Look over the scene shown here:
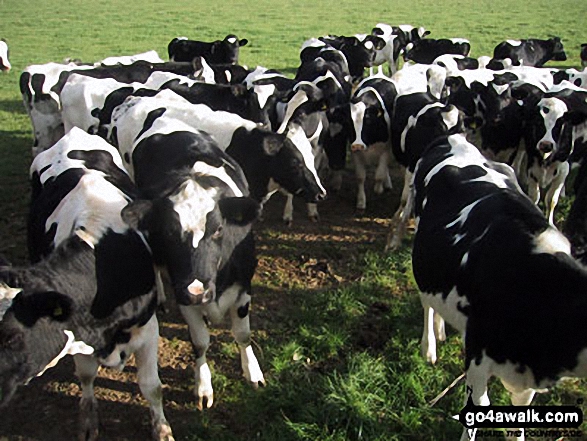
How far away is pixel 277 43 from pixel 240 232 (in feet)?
65.6

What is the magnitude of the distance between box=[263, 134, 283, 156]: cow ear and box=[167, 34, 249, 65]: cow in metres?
9.85

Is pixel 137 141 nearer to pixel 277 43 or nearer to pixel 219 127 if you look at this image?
pixel 219 127

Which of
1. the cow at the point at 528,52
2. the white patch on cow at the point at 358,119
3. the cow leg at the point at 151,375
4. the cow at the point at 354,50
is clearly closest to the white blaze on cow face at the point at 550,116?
the white patch on cow at the point at 358,119

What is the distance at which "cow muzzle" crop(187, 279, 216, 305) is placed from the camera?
3.66 meters

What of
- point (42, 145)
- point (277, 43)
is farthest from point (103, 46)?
point (42, 145)

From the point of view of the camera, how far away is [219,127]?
20.7 feet

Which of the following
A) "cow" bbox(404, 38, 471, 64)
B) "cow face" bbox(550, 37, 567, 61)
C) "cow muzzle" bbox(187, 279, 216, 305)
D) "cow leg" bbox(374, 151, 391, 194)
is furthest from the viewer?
"cow face" bbox(550, 37, 567, 61)

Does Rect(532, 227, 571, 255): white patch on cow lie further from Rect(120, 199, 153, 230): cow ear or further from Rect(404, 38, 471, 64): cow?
Rect(404, 38, 471, 64): cow

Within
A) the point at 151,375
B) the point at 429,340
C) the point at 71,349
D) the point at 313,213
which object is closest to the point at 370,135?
the point at 313,213

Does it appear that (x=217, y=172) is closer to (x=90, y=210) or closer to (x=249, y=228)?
(x=249, y=228)

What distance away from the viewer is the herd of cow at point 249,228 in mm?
3244

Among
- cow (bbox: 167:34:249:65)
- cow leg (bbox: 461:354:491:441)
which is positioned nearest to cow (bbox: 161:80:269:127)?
cow leg (bbox: 461:354:491:441)

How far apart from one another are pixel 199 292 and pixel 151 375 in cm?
77

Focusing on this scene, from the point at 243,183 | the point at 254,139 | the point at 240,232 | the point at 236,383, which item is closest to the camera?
the point at 240,232
